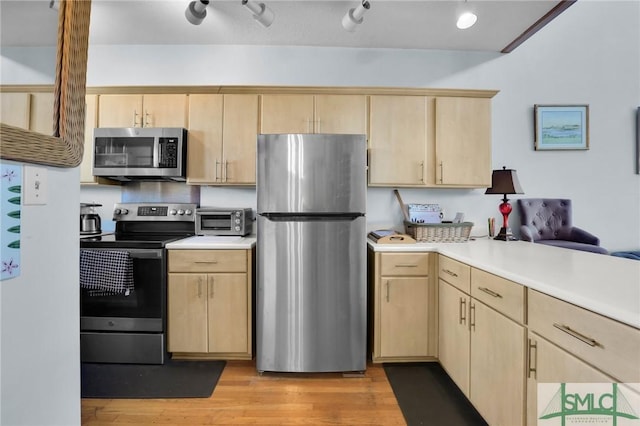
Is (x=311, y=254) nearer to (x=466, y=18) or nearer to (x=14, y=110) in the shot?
(x=14, y=110)

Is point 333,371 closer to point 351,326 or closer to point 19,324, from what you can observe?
point 351,326

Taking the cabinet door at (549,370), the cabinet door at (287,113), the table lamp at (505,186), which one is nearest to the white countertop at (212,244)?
the cabinet door at (287,113)

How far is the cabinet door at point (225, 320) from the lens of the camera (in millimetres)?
2254

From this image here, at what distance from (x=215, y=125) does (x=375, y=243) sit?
1.64m

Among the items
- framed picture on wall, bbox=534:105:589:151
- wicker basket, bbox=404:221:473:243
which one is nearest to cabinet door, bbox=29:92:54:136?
wicker basket, bbox=404:221:473:243

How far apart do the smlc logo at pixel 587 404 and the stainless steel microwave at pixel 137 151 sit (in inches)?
103

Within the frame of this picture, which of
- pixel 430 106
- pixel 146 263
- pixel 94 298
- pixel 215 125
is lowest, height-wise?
pixel 94 298

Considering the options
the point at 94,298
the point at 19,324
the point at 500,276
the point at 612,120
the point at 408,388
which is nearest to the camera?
the point at 19,324

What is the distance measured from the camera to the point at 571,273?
129 centimetres

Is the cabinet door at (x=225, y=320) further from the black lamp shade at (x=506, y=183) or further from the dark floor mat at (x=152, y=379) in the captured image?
the black lamp shade at (x=506, y=183)

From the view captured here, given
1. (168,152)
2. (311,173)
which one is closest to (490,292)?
(311,173)

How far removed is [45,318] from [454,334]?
1993 mm

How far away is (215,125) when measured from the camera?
8.35 ft

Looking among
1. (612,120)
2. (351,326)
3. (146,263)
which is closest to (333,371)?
(351,326)
